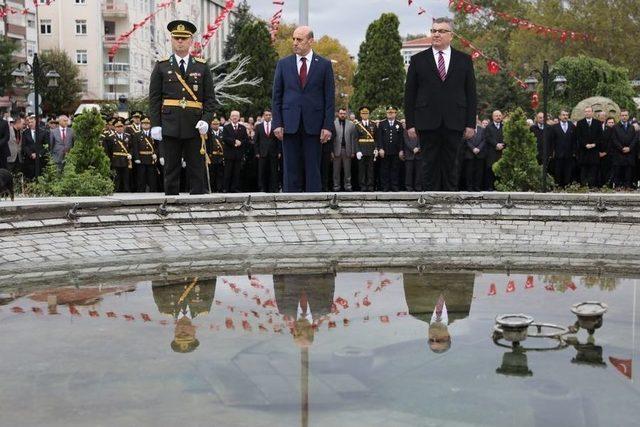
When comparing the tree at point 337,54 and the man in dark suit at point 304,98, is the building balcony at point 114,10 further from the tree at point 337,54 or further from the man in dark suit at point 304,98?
the man in dark suit at point 304,98

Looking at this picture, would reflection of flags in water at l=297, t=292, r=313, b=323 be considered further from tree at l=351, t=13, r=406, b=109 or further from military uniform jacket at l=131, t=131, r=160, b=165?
tree at l=351, t=13, r=406, b=109

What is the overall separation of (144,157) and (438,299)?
1190 cm

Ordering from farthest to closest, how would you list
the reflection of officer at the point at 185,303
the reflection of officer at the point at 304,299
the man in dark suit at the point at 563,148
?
the man in dark suit at the point at 563,148 < the reflection of officer at the point at 304,299 < the reflection of officer at the point at 185,303

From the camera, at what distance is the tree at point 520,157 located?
1689 centimetres

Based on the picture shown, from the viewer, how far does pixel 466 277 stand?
8.17 metres

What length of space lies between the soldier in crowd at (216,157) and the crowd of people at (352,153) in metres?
0.02

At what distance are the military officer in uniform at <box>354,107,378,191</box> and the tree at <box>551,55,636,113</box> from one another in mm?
21907

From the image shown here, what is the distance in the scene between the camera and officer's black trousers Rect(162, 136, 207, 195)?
450 inches

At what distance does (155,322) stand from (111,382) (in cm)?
148

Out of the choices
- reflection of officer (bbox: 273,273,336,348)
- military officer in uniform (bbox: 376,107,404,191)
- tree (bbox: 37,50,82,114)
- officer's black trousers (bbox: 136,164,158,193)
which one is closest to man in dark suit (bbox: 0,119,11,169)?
officer's black trousers (bbox: 136,164,158,193)

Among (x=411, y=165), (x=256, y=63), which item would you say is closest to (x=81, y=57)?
(x=256, y=63)

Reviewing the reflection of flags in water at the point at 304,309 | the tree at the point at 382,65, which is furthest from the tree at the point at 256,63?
the reflection of flags in water at the point at 304,309

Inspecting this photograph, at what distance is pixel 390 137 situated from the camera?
1830 centimetres

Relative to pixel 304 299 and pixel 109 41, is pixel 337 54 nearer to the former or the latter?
pixel 109 41
